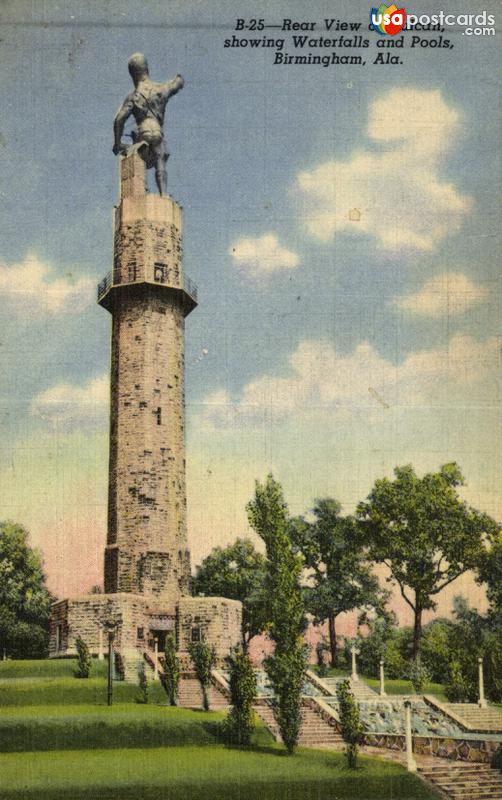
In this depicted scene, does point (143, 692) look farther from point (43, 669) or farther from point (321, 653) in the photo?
point (321, 653)

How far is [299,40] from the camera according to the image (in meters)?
30.8

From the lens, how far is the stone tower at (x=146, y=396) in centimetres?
4688

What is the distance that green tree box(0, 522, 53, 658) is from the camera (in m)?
55.2

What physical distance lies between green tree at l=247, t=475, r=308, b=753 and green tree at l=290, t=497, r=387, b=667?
2116cm

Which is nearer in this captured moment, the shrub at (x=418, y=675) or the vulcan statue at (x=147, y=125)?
the shrub at (x=418, y=675)

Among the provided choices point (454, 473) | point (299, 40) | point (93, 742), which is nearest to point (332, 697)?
point (93, 742)

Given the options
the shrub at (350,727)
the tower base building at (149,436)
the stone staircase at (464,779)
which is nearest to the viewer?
the stone staircase at (464,779)

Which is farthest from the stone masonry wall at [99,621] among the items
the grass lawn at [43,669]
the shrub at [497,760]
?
the shrub at [497,760]

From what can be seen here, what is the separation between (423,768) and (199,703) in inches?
412

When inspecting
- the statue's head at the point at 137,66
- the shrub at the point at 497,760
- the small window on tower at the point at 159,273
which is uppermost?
the statue's head at the point at 137,66

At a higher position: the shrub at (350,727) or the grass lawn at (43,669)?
the grass lawn at (43,669)

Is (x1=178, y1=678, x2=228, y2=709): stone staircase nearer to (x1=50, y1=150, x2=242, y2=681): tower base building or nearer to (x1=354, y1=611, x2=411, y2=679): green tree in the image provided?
(x1=50, y1=150, x2=242, y2=681): tower base building

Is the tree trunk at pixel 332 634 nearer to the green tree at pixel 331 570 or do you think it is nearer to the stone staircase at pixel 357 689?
the green tree at pixel 331 570

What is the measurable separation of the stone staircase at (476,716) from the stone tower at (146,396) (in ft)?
46.3
